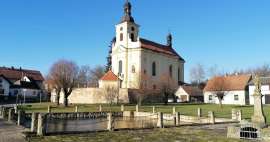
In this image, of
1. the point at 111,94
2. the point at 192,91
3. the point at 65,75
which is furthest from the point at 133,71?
the point at 65,75

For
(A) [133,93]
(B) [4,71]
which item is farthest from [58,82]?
(B) [4,71]

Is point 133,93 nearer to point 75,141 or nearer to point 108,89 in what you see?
point 108,89

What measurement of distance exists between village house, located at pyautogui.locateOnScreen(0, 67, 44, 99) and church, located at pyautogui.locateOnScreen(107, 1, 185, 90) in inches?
902

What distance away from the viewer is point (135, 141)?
15062 mm

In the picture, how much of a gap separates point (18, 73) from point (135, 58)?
37.8 m

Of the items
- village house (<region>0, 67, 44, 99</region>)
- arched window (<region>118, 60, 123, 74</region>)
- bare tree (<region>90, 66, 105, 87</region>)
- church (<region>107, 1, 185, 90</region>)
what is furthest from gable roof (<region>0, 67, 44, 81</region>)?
arched window (<region>118, 60, 123, 74</region>)

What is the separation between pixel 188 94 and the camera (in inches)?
3017

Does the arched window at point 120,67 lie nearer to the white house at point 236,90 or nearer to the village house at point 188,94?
the village house at point 188,94

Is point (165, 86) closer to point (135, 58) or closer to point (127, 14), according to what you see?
point (135, 58)

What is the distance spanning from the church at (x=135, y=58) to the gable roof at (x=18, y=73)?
29.4 meters

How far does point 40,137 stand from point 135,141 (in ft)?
15.7

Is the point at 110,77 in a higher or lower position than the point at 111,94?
higher

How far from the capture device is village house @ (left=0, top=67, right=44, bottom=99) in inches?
3164

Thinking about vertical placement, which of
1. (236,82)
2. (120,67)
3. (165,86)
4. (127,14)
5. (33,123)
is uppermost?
(127,14)
